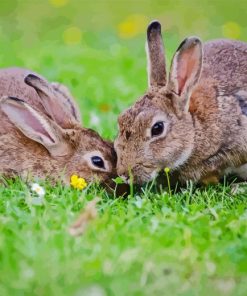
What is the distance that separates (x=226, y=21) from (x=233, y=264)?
413 inches

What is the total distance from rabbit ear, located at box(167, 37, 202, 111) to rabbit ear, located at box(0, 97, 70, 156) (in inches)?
38.1

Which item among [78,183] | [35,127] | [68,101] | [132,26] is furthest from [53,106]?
[132,26]

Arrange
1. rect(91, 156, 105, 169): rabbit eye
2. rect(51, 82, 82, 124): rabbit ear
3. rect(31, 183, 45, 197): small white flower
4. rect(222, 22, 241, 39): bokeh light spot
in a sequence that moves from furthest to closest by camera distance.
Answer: rect(222, 22, 241, 39): bokeh light spot
rect(51, 82, 82, 124): rabbit ear
rect(91, 156, 105, 169): rabbit eye
rect(31, 183, 45, 197): small white flower

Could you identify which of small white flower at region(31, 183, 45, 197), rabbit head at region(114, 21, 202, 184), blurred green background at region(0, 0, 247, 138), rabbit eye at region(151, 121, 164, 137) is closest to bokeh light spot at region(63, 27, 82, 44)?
blurred green background at region(0, 0, 247, 138)

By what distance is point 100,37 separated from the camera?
14031 mm

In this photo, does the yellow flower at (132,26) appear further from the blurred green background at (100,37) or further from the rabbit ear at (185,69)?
the rabbit ear at (185,69)

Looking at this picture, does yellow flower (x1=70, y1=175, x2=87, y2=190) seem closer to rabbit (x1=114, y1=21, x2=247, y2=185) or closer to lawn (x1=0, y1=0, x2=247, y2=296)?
lawn (x1=0, y1=0, x2=247, y2=296)

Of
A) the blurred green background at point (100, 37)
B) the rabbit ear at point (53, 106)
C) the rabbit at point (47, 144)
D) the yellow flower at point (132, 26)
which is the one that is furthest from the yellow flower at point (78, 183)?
the yellow flower at point (132, 26)

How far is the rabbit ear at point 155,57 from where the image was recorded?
7227mm

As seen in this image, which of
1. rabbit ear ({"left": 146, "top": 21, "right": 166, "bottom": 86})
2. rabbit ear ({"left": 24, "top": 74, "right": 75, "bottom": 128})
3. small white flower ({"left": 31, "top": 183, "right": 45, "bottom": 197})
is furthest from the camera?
rabbit ear ({"left": 24, "top": 74, "right": 75, "bottom": 128})

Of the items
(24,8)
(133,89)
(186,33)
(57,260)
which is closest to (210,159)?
(57,260)

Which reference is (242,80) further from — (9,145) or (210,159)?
(9,145)

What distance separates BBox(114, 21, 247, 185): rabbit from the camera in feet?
22.1

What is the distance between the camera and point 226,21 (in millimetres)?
15258
